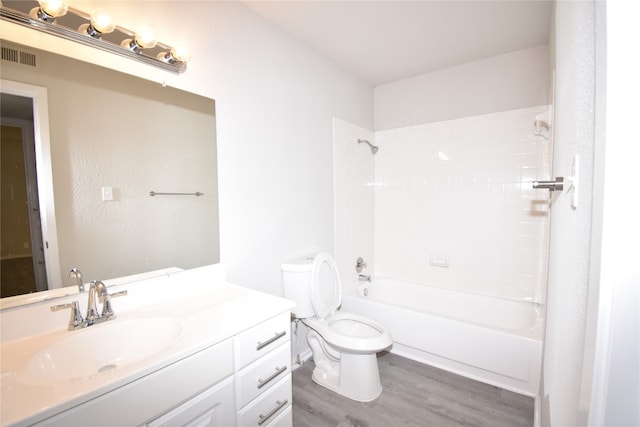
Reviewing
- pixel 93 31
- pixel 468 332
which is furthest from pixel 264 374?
pixel 93 31

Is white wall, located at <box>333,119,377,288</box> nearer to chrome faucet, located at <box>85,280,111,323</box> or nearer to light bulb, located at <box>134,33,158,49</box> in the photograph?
light bulb, located at <box>134,33,158,49</box>

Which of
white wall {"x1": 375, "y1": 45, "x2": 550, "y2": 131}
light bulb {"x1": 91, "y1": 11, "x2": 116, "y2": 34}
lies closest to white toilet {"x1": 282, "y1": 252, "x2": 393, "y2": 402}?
light bulb {"x1": 91, "y1": 11, "x2": 116, "y2": 34}

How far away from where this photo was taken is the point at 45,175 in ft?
3.55

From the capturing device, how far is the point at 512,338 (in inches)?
73.6

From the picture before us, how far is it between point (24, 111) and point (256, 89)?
3.85 feet

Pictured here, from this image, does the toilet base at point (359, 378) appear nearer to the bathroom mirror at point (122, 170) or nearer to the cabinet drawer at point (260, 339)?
the cabinet drawer at point (260, 339)

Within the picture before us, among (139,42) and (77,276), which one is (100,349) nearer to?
(77,276)

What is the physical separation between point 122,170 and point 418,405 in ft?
7.21

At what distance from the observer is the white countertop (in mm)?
729

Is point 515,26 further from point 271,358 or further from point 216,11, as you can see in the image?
point 271,358

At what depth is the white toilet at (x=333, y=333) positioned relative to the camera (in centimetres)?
188

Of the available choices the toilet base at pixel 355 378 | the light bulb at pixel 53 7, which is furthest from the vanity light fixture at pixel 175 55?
the toilet base at pixel 355 378

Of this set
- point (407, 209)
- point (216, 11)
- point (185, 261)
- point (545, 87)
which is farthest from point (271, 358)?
point (545, 87)

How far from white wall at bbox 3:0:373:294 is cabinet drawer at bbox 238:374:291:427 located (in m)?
0.69
